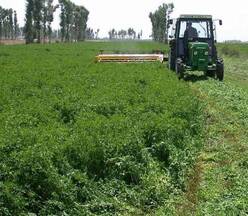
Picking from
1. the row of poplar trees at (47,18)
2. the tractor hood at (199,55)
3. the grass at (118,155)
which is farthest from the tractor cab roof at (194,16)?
the row of poplar trees at (47,18)

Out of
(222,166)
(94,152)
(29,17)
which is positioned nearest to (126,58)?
(222,166)

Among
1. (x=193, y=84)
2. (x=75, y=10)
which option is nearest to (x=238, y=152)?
(x=193, y=84)

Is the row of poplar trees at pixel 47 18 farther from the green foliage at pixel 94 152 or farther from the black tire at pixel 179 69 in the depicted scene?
the green foliage at pixel 94 152

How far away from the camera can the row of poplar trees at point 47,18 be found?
75.4 meters

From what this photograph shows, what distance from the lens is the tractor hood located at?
831 inches

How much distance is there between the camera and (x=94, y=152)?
25.5 ft

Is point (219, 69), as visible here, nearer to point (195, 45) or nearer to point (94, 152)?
point (195, 45)

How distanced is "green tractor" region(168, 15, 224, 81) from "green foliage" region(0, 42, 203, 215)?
8.89 meters

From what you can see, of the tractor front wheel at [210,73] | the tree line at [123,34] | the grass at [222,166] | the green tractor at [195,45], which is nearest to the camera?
the grass at [222,166]

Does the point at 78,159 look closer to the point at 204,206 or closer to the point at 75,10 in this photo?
the point at 204,206

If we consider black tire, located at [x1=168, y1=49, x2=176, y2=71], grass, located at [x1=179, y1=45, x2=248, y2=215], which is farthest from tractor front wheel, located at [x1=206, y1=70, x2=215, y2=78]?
grass, located at [x1=179, y1=45, x2=248, y2=215]

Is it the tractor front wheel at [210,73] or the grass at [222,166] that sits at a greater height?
the tractor front wheel at [210,73]

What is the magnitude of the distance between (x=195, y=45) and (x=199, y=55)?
1.51ft

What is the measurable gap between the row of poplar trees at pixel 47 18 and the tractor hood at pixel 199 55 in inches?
2253
